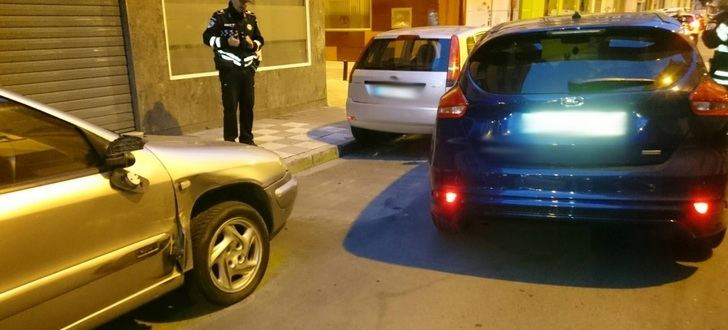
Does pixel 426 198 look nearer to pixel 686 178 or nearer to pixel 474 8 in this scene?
pixel 686 178

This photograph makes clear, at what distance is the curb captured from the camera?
22.0ft

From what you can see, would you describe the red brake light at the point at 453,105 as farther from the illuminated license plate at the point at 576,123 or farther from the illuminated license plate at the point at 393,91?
the illuminated license plate at the point at 393,91

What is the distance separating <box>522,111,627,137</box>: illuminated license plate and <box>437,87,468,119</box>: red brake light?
15.4 inches

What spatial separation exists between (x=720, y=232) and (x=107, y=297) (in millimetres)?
3311

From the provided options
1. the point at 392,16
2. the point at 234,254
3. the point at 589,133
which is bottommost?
the point at 234,254

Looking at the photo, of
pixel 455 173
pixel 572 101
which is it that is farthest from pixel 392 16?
pixel 572 101

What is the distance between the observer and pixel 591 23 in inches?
150

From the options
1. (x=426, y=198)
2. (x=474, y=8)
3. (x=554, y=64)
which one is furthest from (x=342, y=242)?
(x=474, y=8)

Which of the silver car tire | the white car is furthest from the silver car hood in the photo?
the white car

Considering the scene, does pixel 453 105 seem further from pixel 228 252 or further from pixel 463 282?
pixel 228 252

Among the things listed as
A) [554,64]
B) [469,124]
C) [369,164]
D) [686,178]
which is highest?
[554,64]

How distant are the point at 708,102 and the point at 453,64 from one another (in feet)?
12.2

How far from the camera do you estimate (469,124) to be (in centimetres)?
362

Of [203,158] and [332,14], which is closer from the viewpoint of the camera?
[203,158]
